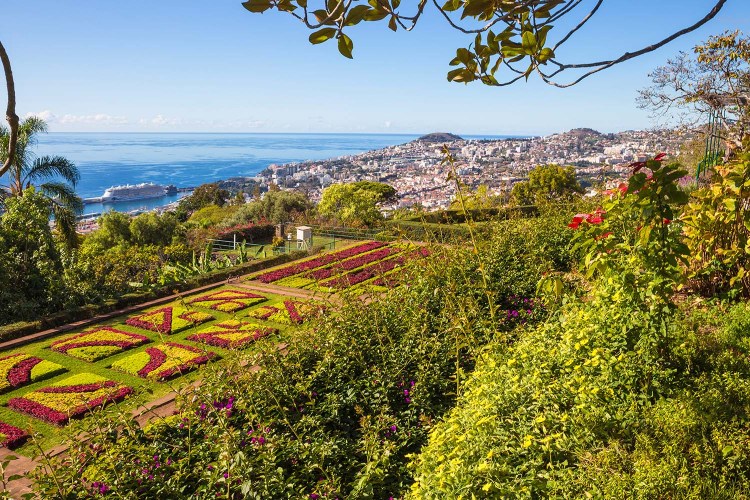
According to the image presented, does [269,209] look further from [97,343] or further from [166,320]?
[97,343]

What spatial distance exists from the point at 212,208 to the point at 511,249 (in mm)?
33338

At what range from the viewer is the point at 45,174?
18.1 m

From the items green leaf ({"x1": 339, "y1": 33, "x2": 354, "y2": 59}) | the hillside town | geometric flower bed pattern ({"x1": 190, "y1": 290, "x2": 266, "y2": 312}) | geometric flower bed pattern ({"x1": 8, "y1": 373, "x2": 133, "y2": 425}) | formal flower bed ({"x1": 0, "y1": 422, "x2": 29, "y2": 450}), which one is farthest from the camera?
geometric flower bed pattern ({"x1": 190, "y1": 290, "x2": 266, "y2": 312})

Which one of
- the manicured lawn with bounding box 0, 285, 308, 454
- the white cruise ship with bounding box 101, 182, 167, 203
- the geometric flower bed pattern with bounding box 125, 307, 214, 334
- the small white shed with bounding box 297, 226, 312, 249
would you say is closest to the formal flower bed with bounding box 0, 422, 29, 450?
the manicured lawn with bounding box 0, 285, 308, 454

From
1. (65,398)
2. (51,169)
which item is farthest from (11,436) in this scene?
(51,169)

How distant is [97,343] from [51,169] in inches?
461

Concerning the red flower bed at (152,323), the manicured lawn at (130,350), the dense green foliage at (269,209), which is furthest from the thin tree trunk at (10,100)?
the dense green foliage at (269,209)

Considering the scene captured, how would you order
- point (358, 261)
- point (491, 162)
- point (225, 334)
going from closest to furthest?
point (225, 334) → point (491, 162) → point (358, 261)

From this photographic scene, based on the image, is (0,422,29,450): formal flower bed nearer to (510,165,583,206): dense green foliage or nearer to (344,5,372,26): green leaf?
(344,5,372,26): green leaf

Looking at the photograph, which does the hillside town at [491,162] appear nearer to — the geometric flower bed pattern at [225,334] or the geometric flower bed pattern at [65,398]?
the geometric flower bed pattern at [225,334]

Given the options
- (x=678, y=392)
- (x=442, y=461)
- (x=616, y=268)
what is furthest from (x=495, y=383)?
(x=616, y=268)

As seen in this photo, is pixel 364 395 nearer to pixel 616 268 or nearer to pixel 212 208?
pixel 616 268

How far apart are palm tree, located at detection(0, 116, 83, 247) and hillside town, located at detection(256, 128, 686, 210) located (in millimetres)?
11221

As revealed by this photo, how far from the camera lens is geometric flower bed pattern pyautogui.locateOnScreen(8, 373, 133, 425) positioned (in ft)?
22.4
